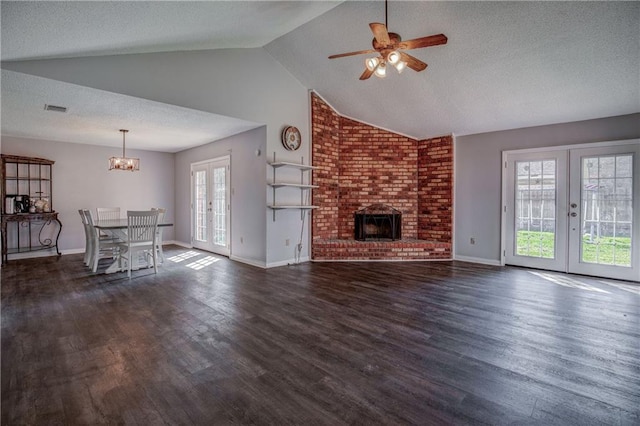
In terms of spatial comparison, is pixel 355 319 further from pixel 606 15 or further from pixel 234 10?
pixel 606 15

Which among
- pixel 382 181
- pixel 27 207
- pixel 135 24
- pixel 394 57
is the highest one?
pixel 135 24

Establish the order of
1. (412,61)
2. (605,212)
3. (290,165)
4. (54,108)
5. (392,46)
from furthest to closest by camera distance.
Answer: (290,165) → (605,212) → (54,108) → (412,61) → (392,46)

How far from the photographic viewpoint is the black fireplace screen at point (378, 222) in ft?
20.0

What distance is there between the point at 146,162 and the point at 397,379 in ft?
24.8

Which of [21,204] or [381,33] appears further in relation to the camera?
[21,204]

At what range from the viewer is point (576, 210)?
4.77 meters

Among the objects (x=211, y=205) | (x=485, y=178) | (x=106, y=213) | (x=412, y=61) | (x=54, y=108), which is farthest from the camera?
(x=211, y=205)

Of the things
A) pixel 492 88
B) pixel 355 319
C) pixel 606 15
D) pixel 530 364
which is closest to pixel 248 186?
pixel 355 319

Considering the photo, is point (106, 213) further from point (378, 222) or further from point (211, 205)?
point (378, 222)

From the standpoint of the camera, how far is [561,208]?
4902 millimetres

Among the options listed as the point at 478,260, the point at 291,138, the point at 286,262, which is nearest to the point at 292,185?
the point at 291,138

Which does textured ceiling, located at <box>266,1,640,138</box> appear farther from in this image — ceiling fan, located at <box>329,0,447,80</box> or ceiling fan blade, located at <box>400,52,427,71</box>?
ceiling fan, located at <box>329,0,447,80</box>

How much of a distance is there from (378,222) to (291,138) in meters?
2.34

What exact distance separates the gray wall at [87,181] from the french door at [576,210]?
24.9 feet
